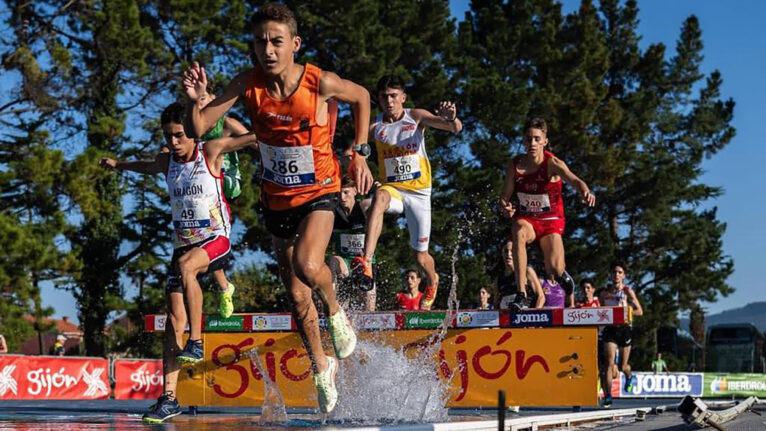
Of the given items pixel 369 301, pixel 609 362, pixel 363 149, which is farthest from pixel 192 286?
pixel 609 362

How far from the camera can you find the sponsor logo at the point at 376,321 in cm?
1045

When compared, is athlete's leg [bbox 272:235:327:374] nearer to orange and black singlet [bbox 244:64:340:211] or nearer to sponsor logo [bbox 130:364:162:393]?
orange and black singlet [bbox 244:64:340:211]

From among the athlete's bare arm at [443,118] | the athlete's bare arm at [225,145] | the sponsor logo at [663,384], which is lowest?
the sponsor logo at [663,384]

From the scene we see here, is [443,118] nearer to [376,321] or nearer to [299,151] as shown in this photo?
[376,321]

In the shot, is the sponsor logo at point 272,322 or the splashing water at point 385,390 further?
the sponsor logo at point 272,322

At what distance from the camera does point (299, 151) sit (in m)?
6.81

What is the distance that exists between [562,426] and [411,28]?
30.5 meters

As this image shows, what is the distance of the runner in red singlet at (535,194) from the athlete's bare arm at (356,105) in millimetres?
4280

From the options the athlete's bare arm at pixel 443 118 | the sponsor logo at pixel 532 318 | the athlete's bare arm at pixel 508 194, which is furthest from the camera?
the athlete's bare arm at pixel 508 194

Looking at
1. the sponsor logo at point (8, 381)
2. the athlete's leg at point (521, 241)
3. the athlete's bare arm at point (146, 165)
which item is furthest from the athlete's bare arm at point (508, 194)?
the sponsor logo at point (8, 381)

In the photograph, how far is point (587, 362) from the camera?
10.1 metres

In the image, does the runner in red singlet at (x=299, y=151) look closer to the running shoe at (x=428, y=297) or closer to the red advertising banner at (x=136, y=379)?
the running shoe at (x=428, y=297)

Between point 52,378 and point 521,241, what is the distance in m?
14.3

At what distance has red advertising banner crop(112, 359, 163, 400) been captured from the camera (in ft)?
77.7
